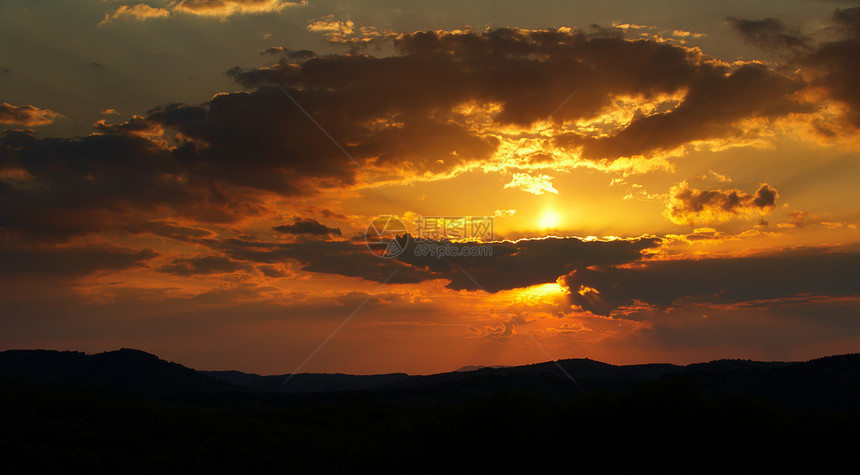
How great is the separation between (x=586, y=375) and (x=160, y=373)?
136m

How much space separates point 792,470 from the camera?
48.6 meters

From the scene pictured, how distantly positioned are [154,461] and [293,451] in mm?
16606

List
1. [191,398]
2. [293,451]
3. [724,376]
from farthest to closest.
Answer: [191,398]
[724,376]
[293,451]

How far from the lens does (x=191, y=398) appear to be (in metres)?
159

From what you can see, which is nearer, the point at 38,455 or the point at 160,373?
the point at 38,455

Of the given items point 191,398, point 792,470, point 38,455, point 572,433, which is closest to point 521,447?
point 572,433

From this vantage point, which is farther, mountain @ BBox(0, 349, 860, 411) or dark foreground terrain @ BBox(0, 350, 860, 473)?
mountain @ BBox(0, 349, 860, 411)

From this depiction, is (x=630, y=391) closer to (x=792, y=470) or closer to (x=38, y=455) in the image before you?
(x=792, y=470)

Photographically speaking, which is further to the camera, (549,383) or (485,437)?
(549,383)

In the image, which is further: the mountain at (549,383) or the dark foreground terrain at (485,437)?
the mountain at (549,383)

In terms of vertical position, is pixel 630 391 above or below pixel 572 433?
above

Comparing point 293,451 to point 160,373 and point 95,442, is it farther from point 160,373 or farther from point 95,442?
point 160,373

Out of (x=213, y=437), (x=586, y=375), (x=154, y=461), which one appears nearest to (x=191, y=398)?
(x=213, y=437)

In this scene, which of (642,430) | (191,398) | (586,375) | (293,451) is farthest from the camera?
(586,375)
